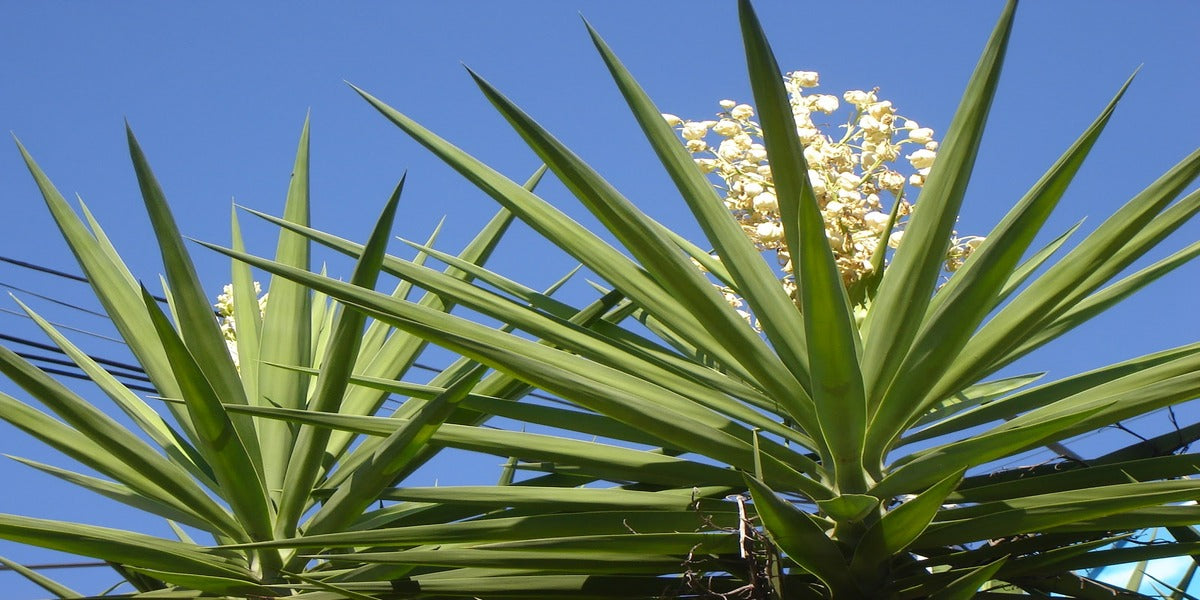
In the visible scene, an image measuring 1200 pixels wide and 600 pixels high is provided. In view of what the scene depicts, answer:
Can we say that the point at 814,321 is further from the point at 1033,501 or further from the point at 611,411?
the point at 1033,501

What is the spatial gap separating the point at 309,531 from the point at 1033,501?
3.05ft

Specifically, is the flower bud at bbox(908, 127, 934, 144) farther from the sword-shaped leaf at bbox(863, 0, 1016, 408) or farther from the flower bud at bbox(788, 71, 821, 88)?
the sword-shaped leaf at bbox(863, 0, 1016, 408)

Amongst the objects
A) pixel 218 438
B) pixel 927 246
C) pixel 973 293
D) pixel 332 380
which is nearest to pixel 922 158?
pixel 927 246

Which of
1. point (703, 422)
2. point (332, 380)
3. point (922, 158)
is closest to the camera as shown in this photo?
point (703, 422)

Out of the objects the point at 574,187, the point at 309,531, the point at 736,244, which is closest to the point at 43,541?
the point at 309,531

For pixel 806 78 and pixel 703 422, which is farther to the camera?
pixel 806 78

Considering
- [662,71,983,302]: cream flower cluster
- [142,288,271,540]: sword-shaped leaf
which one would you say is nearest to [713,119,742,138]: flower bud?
[662,71,983,302]: cream flower cluster

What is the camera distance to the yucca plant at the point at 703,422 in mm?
1184

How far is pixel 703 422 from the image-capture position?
4.42 feet

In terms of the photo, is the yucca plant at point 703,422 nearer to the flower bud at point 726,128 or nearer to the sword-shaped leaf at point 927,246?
the sword-shaped leaf at point 927,246

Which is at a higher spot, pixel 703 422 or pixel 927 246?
pixel 927 246

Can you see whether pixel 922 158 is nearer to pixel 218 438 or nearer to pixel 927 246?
pixel 927 246

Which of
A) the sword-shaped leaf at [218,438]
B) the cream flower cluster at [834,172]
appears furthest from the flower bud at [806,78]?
the sword-shaped leaf at [218,438]

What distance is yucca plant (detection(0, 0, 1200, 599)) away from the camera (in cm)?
118
